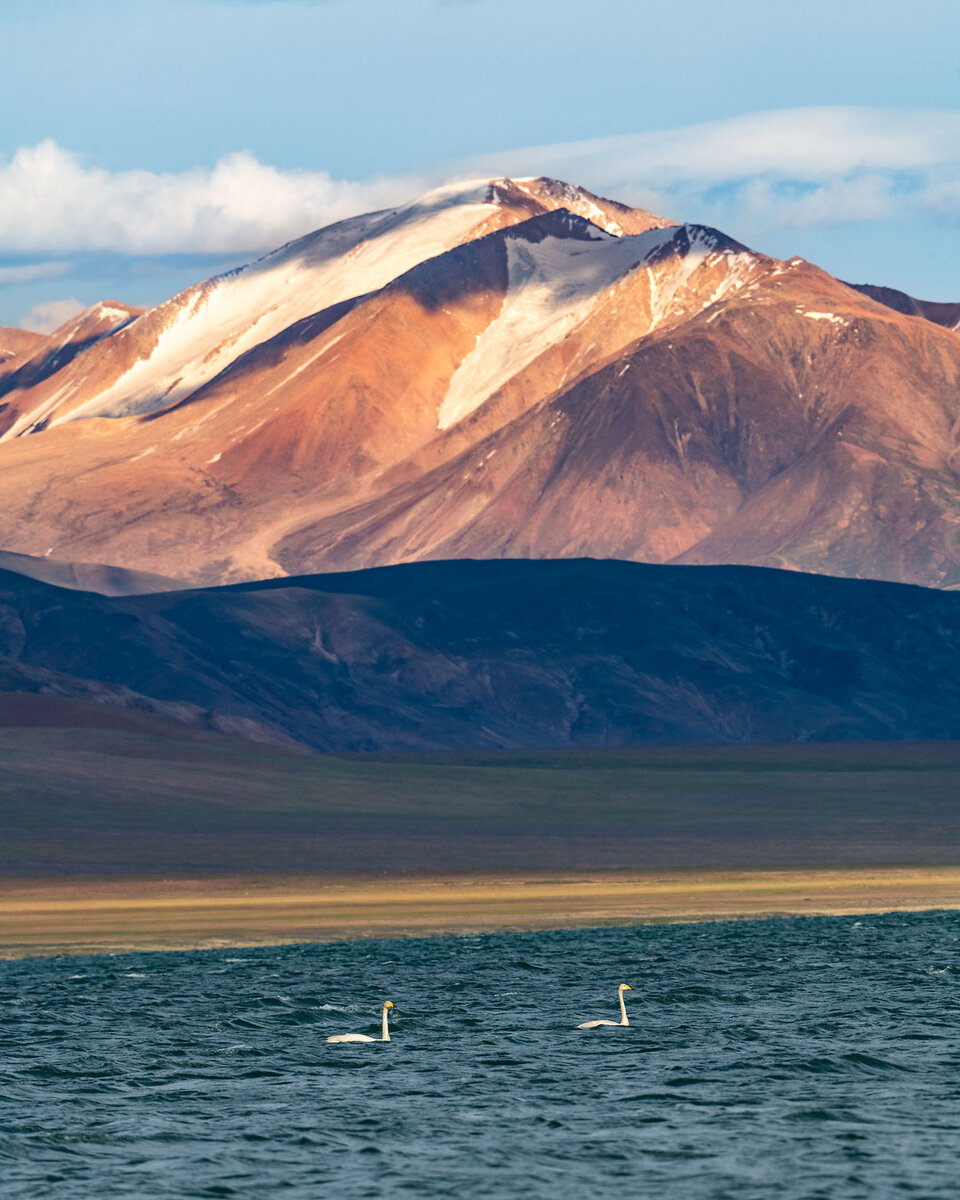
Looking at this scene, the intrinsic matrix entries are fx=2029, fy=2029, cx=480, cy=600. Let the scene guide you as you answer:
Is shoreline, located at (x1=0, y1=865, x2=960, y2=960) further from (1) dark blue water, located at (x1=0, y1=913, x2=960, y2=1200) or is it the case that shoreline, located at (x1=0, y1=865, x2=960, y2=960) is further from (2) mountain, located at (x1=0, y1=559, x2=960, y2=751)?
(2) mountain, located at (x1=0, y1=559, x2=960, y2=751)

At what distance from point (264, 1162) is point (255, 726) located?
123 meters

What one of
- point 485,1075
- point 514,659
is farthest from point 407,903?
point 514,659

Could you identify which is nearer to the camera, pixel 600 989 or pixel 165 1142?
pixel 165 1142

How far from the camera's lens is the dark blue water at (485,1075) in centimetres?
2475

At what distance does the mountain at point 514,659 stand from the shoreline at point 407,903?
8086cm

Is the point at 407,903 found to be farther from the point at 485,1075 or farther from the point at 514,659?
the point at 514,659

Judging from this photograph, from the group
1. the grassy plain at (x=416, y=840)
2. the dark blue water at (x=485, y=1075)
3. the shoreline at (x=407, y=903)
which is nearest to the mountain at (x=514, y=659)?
the grassy plain at (x=416, y=840)

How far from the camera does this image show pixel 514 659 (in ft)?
597

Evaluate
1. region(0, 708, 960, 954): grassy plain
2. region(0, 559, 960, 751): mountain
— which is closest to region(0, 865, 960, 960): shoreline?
region(0, 708, 960, 954): grassy plain

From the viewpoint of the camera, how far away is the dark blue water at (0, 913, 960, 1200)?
2475 cm

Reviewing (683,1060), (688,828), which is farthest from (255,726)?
(683,1060)

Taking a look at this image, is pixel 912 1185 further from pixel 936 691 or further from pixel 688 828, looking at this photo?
pixel 936 691

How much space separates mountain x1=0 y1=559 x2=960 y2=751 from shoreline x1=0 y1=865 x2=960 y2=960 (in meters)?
80.9

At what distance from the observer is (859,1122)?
27.6 m
